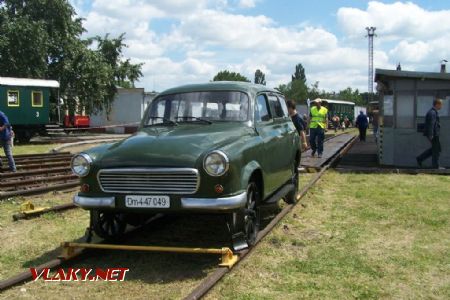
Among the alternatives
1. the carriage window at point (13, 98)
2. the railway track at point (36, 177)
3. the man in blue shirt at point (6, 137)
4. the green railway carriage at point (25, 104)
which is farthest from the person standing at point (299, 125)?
the carriage window at point (13, 98)

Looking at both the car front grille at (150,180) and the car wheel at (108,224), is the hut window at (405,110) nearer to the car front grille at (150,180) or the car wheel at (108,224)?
the car wheel at (108,224)

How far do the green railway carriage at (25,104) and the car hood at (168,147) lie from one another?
68.2ft

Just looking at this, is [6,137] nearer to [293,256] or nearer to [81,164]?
[81,164]

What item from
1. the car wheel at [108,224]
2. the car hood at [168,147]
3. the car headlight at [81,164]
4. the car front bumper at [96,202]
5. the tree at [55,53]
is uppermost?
the tree at [55,53]

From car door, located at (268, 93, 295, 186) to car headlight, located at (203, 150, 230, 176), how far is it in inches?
72.5

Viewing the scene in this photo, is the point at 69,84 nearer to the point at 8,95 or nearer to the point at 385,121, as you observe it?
the point at 8,95

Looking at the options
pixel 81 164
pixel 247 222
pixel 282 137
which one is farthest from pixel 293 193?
pixel 81 164

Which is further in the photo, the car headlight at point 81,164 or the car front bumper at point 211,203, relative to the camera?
the car headlight at point 81,164

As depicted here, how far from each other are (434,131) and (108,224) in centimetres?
942

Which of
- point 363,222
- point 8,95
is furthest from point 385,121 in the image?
point 8,95

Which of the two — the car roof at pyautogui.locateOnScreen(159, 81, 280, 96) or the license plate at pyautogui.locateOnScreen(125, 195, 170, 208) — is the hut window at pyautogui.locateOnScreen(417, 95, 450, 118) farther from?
the license plate at pyautogui.locateOnScreen(125, 195, 170, 208)

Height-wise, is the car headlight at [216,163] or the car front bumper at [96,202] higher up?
the car headlight at [216,163]

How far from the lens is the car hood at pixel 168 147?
5340 mm

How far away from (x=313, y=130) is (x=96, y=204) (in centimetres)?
1071
